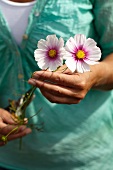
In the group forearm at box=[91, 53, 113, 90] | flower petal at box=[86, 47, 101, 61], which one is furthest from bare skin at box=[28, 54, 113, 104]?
flower petal at box=[86, 47, 101, 61]

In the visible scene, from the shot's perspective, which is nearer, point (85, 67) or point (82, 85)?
point (85, 67)

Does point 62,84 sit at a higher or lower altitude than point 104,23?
lower

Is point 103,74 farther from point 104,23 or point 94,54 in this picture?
point 94,54

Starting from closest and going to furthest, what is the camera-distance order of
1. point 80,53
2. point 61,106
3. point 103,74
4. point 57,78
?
point 80,53, point 57,78, point 103,74, point 61,106

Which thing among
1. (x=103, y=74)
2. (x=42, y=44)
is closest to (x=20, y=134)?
(x=103, y=74)

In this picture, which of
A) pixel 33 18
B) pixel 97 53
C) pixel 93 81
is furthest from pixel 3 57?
pixel 97 53

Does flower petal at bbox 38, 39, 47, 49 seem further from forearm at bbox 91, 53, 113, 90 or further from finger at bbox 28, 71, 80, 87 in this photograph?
forearm at bbox 91, 53, 113, 90
